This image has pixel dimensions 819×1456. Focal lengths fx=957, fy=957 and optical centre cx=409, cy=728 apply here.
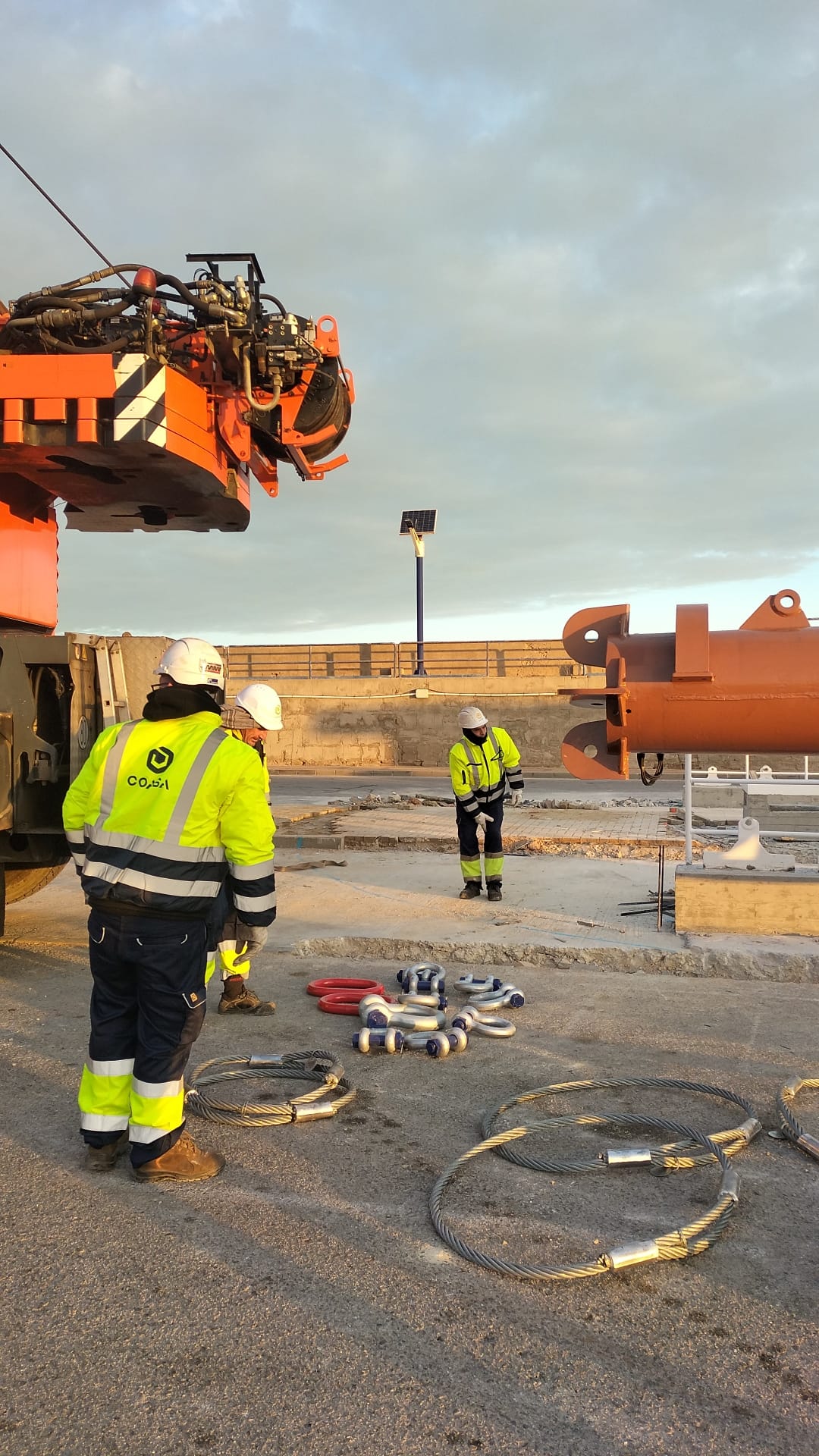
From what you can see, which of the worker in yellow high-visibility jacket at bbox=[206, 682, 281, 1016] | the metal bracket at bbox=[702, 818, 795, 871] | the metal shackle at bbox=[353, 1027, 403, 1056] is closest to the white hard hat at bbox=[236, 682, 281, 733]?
the worker in yellow high-visibility jacket at bbox=[206, 682, 281, 1016]

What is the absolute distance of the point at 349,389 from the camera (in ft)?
20.2

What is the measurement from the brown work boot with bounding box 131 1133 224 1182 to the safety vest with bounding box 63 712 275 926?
760 mm

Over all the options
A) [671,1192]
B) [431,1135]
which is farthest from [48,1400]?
[671,1192]

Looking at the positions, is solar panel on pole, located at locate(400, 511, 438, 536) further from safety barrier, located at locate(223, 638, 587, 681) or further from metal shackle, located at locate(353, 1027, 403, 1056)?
metal shackle, located at locate(353, 1027, 403, 1056)

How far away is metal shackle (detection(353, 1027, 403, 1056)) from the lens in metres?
4.32

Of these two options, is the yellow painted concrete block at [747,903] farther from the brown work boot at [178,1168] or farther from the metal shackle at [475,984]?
the brown work boot at [178,1168]

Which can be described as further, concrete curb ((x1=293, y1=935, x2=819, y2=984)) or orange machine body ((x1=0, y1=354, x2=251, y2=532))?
concrete curb ((x1=293, y1=935, x2=819, y2=984))

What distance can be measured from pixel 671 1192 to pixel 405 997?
2.10 metres

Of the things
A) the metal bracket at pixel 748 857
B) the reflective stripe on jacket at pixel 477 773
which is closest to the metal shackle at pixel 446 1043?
the metal bracket at pixel 748 857

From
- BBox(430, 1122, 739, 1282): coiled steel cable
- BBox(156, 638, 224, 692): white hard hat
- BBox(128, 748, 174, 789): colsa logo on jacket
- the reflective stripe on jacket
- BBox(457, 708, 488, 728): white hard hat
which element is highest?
BBox(156, 638, 224, 692): white hard hat

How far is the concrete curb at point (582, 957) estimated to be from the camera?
5.56 m

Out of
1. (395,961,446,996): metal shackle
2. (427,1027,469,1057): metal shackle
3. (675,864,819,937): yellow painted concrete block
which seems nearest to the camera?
(427,1027,469,1057): metal shackle

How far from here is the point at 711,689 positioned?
3.58 metres

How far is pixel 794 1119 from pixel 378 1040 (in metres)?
1.78
